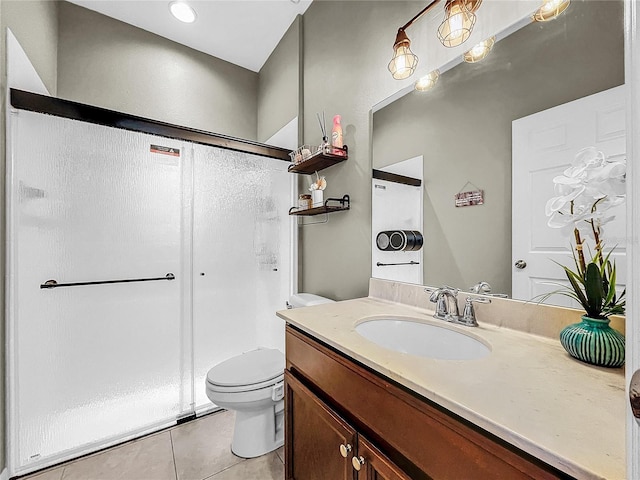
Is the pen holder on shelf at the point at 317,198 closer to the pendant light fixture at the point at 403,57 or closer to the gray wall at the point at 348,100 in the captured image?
the gray wall at the point at 348,100

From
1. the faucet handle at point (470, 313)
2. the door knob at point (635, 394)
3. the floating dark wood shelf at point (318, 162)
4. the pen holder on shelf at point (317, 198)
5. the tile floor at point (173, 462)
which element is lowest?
the tile floor at point (173, 462)

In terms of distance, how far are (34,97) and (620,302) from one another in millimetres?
2505

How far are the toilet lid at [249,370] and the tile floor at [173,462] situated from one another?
1.45 ft

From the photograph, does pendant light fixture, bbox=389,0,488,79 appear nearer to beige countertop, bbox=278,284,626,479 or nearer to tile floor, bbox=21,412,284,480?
beige countertop, bbox=278,284,626,479

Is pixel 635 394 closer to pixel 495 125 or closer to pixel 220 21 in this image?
pixel 495 125

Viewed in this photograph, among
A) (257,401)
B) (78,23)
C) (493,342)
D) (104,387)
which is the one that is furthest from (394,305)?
(78,23)

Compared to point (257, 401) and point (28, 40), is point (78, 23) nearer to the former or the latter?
point (28, 40)

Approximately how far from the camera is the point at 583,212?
0.72m

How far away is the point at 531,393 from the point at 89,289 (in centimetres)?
201

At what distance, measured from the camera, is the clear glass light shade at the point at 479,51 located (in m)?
1.02

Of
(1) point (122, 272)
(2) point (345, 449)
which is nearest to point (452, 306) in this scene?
(2) point (345, 449)

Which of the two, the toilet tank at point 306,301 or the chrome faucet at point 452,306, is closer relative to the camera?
the chrome faucet at point 452,306

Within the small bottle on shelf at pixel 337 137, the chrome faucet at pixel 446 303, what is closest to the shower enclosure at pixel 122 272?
the small bottle on shelf at pixel 337 137

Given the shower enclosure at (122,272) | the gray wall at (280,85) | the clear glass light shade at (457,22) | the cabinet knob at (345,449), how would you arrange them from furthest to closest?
the gray wall at (280,85) → the shower enclosure at (122,272) → the clear glass light shade at (457,22) → the cabinet knob at (345,449)
